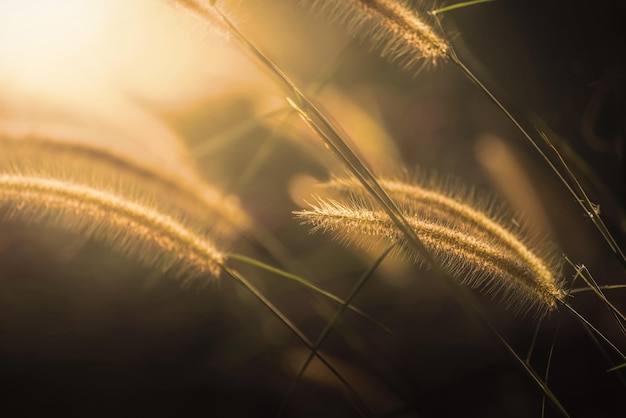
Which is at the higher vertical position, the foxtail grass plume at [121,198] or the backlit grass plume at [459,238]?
the backlit grass plume at [459,238]

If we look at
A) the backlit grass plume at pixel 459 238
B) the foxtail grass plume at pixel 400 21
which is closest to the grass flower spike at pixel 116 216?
the backlit grass plume at pixel 459 238

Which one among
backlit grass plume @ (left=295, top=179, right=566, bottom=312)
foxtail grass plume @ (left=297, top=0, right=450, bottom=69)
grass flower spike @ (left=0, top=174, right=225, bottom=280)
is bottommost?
grass flower spike @ (left=0, top=174, right=225, bottom=280)

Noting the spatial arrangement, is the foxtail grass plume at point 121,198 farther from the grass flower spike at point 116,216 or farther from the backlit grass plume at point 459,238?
the backlit grass plume at point 459,238

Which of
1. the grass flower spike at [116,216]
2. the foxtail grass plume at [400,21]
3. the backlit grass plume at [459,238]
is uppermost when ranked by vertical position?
the foxtail grass plume at [400,21]

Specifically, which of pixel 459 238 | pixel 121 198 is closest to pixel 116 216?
pixel 121 198

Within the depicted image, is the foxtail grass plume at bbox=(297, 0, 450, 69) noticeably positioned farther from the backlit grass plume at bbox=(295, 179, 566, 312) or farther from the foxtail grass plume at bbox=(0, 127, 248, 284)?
the foxtail grass plume at bbox=(0, 127, 248, 284)

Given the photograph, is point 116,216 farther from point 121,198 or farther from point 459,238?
point 459,238

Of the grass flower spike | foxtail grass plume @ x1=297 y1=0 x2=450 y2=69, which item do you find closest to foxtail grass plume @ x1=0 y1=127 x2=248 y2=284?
the grass flower spike

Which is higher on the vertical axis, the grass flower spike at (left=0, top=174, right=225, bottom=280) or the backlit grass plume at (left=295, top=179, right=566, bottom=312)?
the backlit grass plume at (left=295, top=179, right=566, bottom=312)

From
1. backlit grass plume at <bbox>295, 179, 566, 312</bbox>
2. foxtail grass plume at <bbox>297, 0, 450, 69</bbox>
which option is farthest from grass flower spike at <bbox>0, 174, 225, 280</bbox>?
foxtail grass plume at <bbox>297, 0, 450, 69</bbox>
